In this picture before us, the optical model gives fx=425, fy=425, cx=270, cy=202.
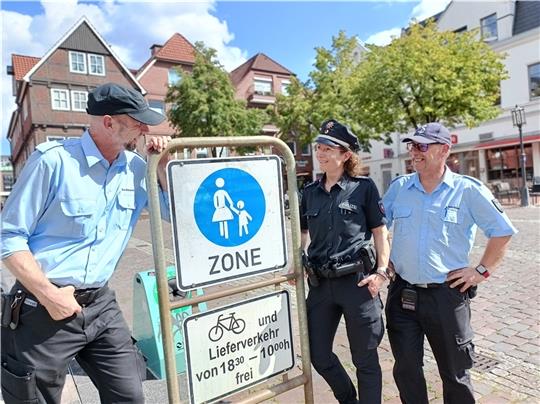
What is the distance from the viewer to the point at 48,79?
92.8ft

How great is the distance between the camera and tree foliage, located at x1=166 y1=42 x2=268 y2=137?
2261 cm

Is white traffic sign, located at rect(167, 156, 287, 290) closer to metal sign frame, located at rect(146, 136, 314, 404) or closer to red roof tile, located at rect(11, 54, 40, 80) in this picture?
metal sign frame, located at rect(146, 136, 314, 404)

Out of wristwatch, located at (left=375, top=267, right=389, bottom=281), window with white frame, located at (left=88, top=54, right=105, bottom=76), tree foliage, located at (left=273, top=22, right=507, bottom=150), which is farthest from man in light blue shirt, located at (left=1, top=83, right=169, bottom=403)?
window with white frame, located at (left=88, top=54, right=105, bottom=76)

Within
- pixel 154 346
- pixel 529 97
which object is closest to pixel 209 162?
pixel 154 346

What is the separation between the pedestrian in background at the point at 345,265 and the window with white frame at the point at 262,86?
118 feet

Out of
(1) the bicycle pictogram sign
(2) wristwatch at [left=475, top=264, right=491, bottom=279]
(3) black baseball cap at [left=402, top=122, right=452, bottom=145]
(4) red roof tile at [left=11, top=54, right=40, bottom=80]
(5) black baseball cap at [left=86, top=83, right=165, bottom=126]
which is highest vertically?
(4) red roof tile at [left=11, top=54, right=40, bottom=80]

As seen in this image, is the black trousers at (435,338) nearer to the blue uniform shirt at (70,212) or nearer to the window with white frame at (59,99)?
the blue uniform shirt at (70,212)

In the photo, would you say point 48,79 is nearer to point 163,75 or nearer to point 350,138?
point 163,75

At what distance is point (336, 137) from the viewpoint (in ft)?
8.96

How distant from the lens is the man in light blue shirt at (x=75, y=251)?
6.39 feet

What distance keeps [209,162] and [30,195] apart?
831 mm

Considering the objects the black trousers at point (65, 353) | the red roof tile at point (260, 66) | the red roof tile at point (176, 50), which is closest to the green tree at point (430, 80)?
the black trousers at point (65, 353)

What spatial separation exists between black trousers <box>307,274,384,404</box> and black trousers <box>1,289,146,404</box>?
43.4 inches

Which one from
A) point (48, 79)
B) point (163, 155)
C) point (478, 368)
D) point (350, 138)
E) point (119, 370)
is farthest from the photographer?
point (48, 79)
